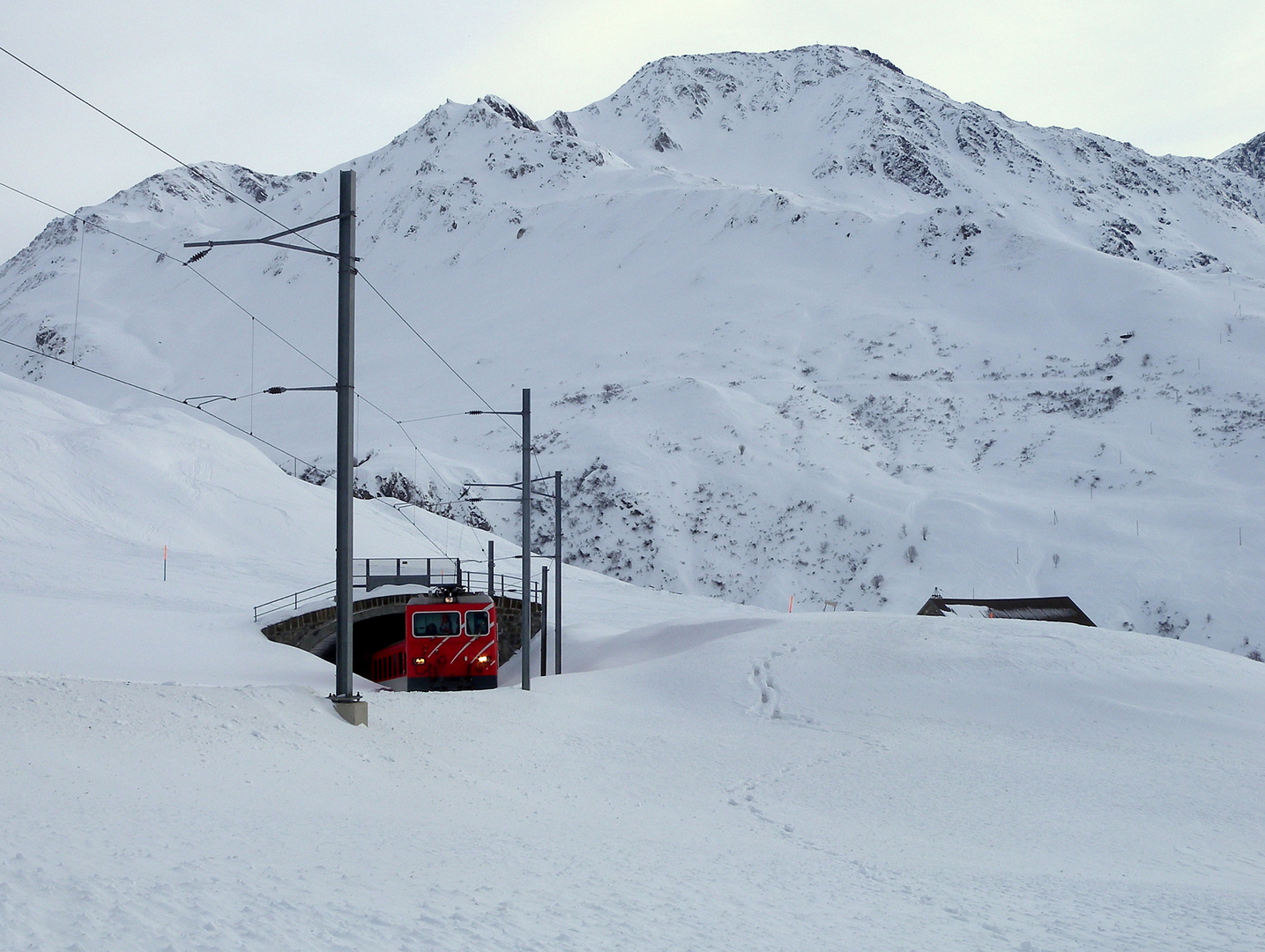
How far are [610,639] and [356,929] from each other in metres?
33.0

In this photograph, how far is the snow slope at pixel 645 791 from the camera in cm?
793

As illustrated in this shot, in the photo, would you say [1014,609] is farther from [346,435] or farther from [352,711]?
[346,435]

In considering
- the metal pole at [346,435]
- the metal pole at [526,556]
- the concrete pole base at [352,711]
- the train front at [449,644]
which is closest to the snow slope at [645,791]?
the concrete pole base at [352,711]

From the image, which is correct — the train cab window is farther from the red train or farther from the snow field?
the snow field

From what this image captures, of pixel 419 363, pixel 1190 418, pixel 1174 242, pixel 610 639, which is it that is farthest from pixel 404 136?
pixel 610 639

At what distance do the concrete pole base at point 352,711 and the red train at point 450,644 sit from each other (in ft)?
46.9

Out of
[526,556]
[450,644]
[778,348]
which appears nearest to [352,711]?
[526,556]

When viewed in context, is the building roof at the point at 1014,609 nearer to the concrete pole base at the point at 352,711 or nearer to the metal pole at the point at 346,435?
the concrete pole base at the point at 352,711

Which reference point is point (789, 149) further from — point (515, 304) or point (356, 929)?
point (356, 929)

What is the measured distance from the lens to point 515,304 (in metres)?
118

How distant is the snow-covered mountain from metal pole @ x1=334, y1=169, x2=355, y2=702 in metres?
30.2

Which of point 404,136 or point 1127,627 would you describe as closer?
point 1127,627

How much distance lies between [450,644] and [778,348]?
7434cm

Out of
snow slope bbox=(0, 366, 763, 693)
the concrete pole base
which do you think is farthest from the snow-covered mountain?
the concrete pole base
